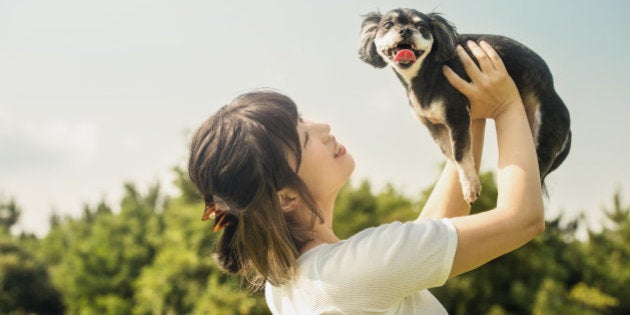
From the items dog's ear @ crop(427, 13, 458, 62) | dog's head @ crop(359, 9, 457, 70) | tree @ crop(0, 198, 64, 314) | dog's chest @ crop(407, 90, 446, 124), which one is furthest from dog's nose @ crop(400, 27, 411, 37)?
tree @ crop(0, 198, 64, 314)

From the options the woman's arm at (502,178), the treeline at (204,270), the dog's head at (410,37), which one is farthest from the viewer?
the treeline at (204,270)

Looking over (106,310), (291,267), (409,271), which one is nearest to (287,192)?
(291,267)

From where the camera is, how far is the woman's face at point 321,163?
2207 millimetres

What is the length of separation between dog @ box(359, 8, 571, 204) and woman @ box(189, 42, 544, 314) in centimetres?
6

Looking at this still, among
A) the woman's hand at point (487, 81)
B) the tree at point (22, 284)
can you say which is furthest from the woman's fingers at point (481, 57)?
the tree at point (22, 284)

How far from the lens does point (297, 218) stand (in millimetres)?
2297

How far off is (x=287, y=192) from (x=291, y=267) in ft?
0.86

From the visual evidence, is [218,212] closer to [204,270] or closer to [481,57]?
[481,57]

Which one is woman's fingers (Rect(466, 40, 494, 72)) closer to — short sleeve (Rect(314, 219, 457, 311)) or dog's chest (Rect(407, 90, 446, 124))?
dog's chest (Rect(407, 90, 446, 124))

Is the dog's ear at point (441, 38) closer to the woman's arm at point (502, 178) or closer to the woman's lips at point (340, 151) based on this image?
the woman's arm at point (502, 178)

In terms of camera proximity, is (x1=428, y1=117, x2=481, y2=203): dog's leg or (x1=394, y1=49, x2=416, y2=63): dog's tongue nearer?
(x1=394, y1=49, x2=416, y2=63): dog's tongue

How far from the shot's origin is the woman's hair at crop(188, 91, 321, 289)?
2.09 meters

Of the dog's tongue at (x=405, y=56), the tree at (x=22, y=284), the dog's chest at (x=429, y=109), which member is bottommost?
the tree at (x=22, y=284)

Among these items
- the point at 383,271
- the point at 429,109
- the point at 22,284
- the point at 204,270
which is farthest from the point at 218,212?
the point at 22,284
